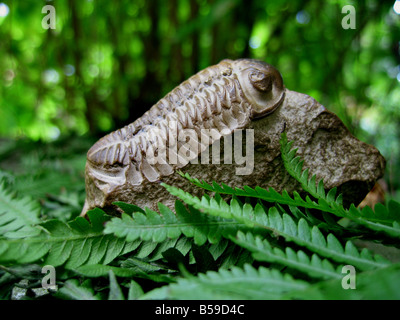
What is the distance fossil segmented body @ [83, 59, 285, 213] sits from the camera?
87 centimetres

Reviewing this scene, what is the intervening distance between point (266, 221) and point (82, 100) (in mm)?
2744

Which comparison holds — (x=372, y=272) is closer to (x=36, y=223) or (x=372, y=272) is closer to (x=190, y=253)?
(x=190, y=253)

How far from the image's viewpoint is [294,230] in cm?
70

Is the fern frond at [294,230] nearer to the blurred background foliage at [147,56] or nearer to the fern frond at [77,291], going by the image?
the fern frond at [77,291]

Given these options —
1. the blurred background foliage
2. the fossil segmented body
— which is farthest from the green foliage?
the blurred background foliage

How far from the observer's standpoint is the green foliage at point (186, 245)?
631 millimetres

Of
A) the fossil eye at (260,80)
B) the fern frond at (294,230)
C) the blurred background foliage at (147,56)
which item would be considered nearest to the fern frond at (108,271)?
the fern frond at (294,230)

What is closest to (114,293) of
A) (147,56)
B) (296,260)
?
(296,260)

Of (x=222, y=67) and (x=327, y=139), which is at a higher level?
(x=222, y=67)

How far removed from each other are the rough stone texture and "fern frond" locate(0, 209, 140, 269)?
0.30 ft

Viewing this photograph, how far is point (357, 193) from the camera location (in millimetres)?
968

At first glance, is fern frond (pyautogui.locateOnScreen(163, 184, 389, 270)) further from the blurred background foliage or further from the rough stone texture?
the blurred background foliage

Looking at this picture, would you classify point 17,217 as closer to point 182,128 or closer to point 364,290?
point 182,128

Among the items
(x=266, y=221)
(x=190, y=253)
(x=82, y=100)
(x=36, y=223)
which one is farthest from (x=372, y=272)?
(x=82, y=100)
